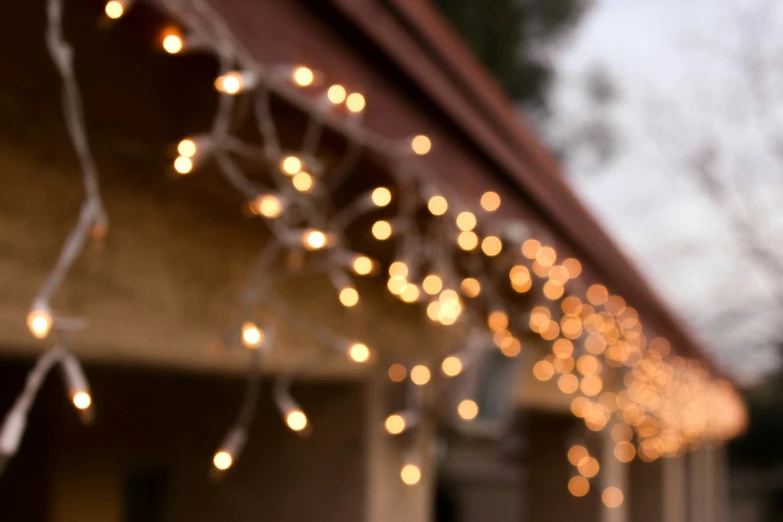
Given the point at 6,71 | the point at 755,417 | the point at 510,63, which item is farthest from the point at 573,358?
the point at 755,417

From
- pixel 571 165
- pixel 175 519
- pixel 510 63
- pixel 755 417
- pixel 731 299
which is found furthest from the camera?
pixel 755 417

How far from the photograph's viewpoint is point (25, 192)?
3.55 feet

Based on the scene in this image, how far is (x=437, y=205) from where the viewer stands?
1.66 metres

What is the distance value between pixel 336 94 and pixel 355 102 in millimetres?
63

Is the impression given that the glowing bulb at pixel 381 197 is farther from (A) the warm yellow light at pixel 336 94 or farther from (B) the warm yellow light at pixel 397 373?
(B) the warm yellow light at pixel 397 373

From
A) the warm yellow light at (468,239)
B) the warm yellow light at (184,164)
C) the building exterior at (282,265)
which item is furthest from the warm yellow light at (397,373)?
the warm yellow light at (184,164)

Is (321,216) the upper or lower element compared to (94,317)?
upper

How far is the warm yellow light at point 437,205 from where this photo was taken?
1.64 m

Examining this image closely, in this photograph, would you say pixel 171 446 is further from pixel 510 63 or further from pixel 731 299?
pixel 731 299

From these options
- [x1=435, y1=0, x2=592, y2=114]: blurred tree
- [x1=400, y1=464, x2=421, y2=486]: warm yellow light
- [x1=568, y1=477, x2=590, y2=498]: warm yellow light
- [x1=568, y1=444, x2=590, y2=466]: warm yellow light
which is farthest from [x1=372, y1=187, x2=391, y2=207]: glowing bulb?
[x1=435, y1=0, x2=592, y2=114]: blurred tree

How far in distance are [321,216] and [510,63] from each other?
4719 millimetres

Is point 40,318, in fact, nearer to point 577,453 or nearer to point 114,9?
point 114,9

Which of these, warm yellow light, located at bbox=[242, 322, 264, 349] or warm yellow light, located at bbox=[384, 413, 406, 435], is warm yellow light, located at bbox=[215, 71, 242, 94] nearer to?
warm yellow light, located at bbox=[242, 322, 264, 349]

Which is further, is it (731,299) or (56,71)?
(731,299)
